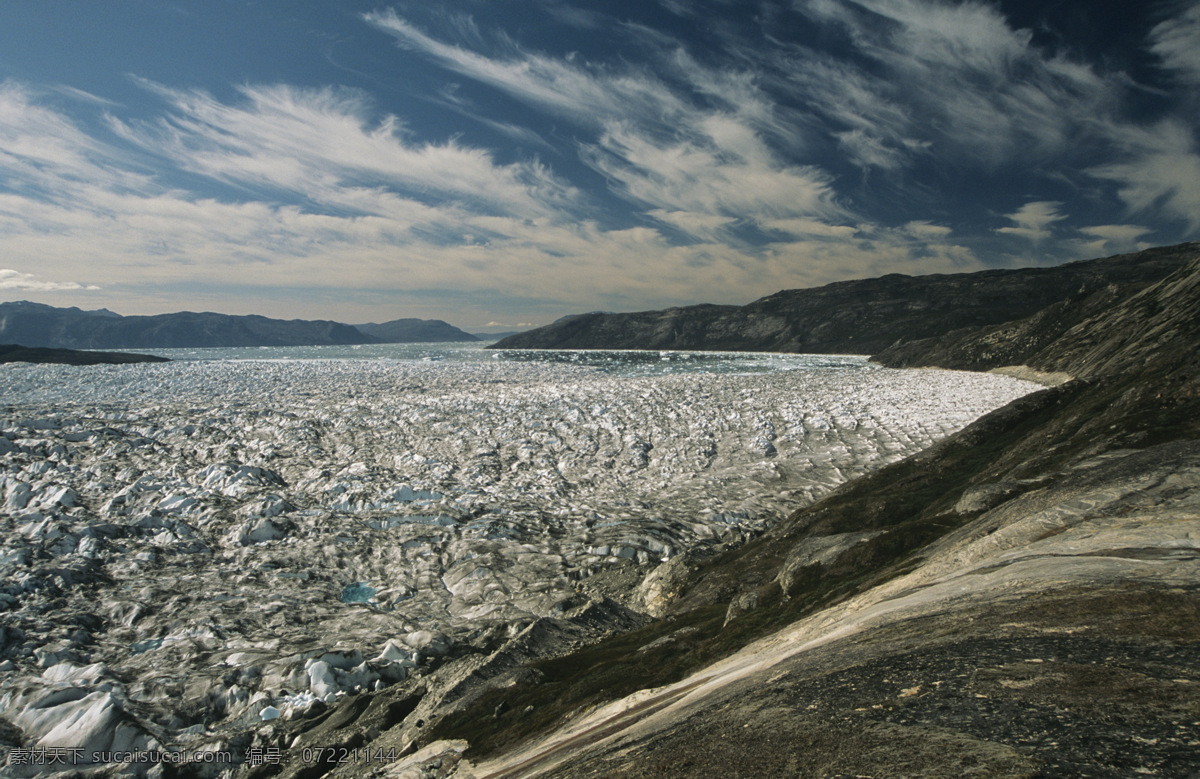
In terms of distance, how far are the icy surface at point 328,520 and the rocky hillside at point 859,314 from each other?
92390 millimetres

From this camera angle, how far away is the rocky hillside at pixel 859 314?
10500cm

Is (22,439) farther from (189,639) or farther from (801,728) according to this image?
(801,728)

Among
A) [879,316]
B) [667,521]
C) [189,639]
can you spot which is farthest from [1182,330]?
[879,316]

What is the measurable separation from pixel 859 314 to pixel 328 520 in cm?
13221

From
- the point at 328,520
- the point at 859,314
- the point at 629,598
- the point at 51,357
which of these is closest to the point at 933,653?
the point at 629,598

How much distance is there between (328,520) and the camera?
42.4ft

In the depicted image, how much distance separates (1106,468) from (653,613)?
683cm

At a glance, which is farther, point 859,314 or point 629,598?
point 859,314

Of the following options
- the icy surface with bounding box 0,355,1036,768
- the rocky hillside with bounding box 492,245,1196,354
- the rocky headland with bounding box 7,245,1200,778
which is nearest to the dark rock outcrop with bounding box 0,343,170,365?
the icy surface with bounding box 0,355,1036,768

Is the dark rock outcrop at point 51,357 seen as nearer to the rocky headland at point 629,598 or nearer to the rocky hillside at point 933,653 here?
the rocky headland at point 629,598

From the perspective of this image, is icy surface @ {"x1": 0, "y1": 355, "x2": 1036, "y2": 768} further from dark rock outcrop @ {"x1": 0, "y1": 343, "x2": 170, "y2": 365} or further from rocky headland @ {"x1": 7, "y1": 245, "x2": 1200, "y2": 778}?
dark rock outcrop @ {"x1": 0, "y1": 343, "x2": 170, "y2": 365}

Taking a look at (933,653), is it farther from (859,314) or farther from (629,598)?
(859,314)

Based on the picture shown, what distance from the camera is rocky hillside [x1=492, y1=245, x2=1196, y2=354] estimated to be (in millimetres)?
105000

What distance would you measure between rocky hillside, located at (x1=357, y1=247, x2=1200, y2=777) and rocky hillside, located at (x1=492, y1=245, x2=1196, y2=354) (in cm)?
9875
